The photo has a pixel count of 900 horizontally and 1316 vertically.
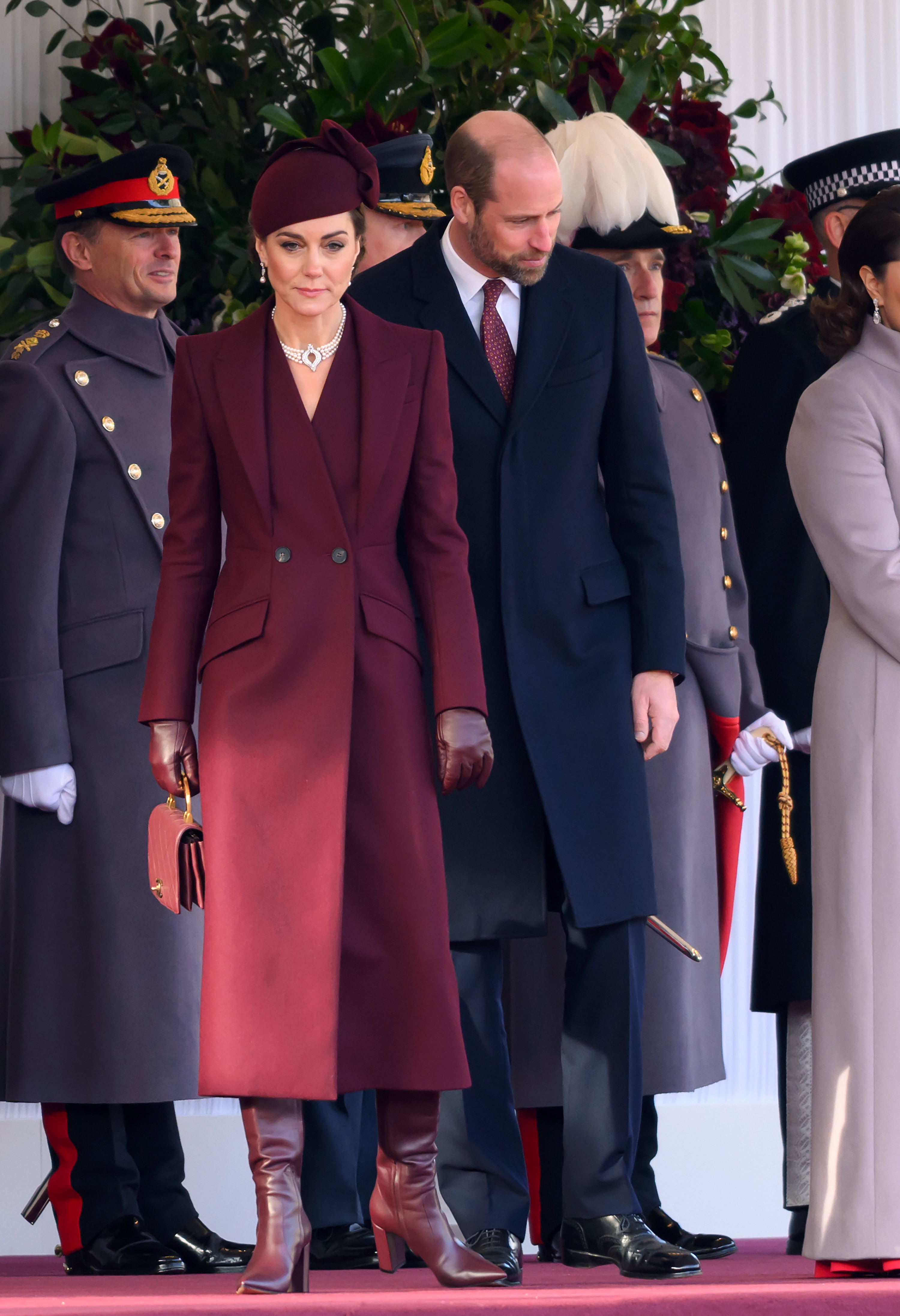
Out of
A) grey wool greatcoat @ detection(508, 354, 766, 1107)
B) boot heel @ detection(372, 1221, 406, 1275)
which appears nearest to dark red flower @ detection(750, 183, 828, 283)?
grey wool greatcoat @ detection(508, 354, 766, 1107)

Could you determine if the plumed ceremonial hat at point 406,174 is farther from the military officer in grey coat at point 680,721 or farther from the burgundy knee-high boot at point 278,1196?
the burgundy knee-high boot at point 278,1196

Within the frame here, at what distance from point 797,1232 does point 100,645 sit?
64.8 inches

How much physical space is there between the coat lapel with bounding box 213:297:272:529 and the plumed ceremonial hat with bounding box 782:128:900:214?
1701mm

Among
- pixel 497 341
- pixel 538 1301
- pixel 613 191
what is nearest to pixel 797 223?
pixel 613 191

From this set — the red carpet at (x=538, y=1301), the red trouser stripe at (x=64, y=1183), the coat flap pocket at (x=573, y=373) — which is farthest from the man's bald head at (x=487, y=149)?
the red trouser stripe at (x=64, y=1183)

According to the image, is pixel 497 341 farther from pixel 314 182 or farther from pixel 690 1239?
pixel 690 1239

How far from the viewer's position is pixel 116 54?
15.5 feet

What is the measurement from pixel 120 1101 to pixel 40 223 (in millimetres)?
1914

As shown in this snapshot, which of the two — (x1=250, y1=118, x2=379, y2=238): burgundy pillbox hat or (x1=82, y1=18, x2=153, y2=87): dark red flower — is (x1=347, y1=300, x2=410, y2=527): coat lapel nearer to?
(x1=250, y1=118, x2=379, y2=238): burgundy pillbox hat

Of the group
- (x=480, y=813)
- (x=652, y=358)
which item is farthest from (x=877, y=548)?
(x=652, y=358)

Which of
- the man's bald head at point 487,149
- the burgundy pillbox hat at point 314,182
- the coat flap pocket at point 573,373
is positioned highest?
the man's bald head at point 487,149

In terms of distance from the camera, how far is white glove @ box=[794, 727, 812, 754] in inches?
156

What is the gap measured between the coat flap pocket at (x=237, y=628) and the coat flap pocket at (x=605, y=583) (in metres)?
0.61

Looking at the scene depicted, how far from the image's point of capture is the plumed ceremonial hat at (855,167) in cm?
423
